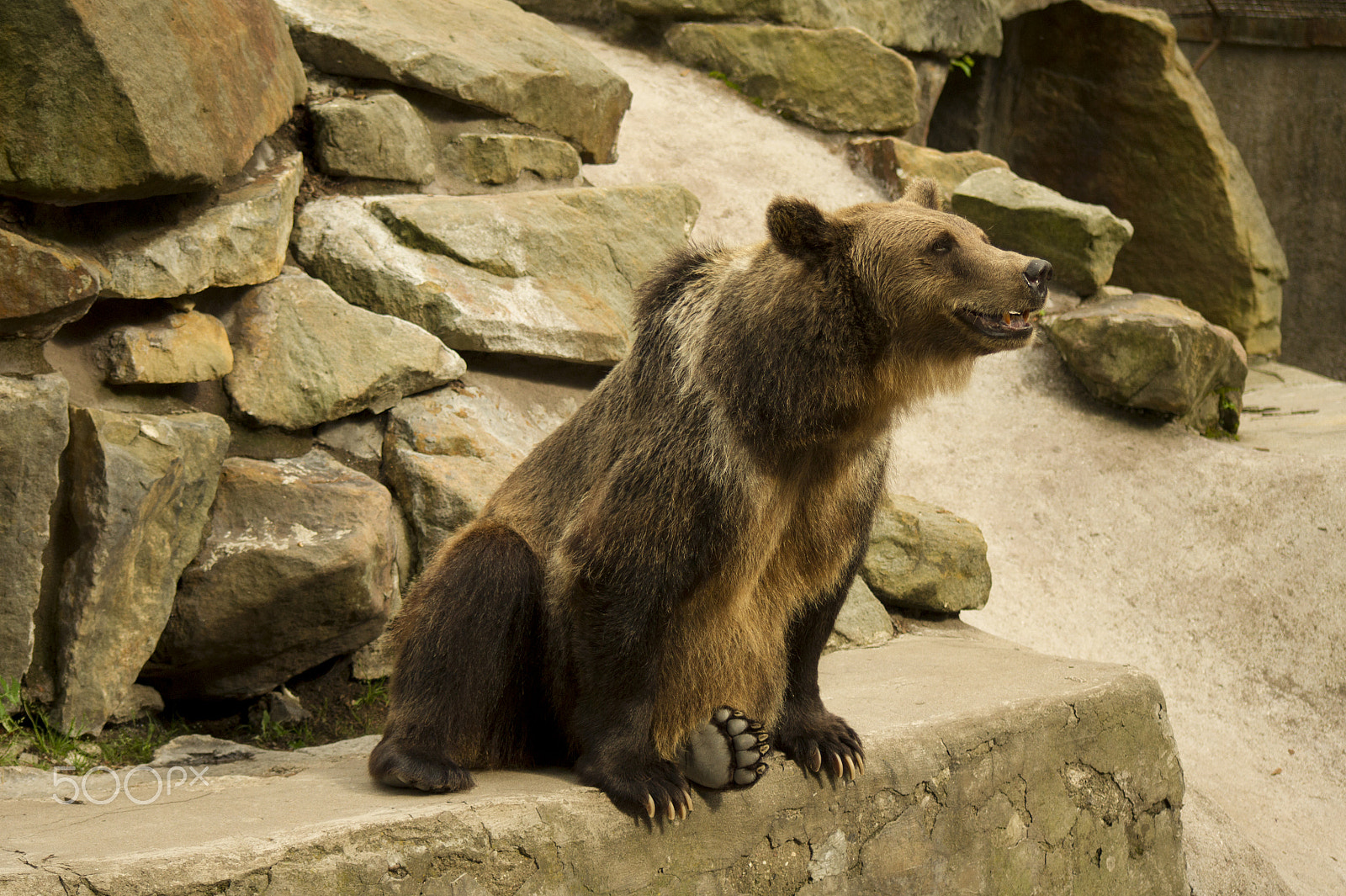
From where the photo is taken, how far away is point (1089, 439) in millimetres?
7102

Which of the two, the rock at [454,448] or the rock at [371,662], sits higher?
the rock at [454,448]

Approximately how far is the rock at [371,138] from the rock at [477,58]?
0.75 feet

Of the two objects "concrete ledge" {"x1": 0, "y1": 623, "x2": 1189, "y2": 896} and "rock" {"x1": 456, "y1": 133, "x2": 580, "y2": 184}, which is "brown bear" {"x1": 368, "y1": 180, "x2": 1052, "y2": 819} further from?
"rock" {"x1": 456, "y1": 133, "x2": 580, "y2": 184}

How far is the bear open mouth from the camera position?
2.85 meters

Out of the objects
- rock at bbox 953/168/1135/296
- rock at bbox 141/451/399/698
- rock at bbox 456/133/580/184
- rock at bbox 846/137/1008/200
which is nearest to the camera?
rock at bbox 141/451/399/698

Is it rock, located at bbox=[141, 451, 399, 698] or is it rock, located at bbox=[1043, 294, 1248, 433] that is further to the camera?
rock, located at bbox=[1043, 294, 1248, 433]

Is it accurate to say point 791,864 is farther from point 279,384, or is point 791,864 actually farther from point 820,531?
point 279,384

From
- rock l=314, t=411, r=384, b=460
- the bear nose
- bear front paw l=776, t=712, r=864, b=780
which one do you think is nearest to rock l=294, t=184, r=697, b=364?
rock l=314, t=411, r=384, b=460

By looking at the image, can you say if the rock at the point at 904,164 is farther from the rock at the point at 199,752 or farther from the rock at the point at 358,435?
the rock at the point at 199,752

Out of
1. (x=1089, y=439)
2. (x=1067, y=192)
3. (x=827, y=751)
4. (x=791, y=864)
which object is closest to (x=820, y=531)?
(x=827, y=751)

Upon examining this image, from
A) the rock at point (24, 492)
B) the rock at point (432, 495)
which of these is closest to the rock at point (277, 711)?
the rock at point (432, 495)

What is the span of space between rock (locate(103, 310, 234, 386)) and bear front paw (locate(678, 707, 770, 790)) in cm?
248

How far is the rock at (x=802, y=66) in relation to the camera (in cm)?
869

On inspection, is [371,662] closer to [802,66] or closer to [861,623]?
[861,623]
